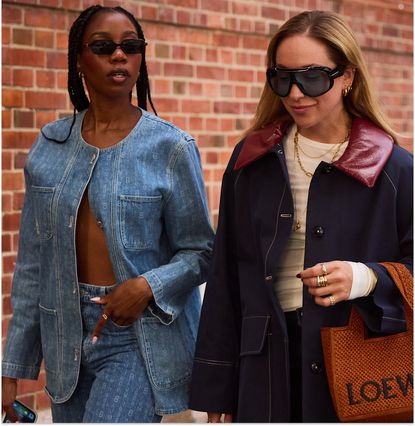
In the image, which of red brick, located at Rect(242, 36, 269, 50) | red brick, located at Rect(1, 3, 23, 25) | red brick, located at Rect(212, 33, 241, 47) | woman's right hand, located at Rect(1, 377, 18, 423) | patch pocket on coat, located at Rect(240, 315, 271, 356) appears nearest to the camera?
patch pocket on coat, located at Rect(240, 315, 271, 356)

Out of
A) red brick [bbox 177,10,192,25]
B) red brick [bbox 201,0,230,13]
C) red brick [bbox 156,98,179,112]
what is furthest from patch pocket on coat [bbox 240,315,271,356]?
red brick [bbox 201,0,230,13]

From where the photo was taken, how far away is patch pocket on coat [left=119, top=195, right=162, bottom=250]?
3539 millimetres

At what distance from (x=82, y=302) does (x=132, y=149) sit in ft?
1.82

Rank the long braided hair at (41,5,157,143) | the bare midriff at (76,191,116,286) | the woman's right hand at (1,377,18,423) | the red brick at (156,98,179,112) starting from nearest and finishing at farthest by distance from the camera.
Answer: the bare midriff at (76,191,116,286)
the long braided hair at (41,5,157,143)
the woman's right hand at (1,377,18,423)
the red brick at (156,98,179,112)

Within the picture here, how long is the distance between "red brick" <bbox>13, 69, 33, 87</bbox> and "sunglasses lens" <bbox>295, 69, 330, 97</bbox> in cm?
281

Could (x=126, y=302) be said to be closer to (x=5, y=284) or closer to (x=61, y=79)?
(x=5, y=284)

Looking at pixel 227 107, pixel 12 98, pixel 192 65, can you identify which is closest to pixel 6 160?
pixel 12 98

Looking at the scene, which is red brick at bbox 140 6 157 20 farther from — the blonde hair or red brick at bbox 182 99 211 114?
the blonde hair

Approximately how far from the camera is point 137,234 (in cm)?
357

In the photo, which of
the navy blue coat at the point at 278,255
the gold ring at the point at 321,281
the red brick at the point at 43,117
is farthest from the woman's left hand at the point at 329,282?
the red brick at the point at 43,117

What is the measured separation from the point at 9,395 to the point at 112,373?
56 cm

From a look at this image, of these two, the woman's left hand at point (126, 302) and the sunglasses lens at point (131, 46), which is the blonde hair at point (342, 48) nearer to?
the sunglasses lens at point (131, 46)

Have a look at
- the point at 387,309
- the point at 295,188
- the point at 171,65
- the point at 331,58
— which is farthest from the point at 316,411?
the point at 171,65

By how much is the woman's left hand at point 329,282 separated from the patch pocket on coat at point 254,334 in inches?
12.2
